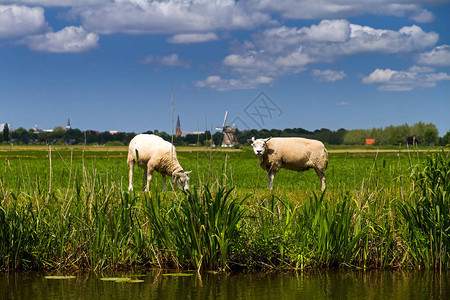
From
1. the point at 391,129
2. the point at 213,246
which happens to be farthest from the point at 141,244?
the point at 391,129

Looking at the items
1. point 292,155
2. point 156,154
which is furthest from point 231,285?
point 292,155

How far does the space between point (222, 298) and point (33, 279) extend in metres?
3.14

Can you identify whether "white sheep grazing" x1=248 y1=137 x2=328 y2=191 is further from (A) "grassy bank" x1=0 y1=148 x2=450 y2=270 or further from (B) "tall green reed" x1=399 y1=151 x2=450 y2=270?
(B) "tall green reed" x1=399 y1=151 x2=450 y2=270

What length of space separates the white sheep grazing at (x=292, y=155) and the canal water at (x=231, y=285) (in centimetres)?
1026

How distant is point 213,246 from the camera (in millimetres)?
8023

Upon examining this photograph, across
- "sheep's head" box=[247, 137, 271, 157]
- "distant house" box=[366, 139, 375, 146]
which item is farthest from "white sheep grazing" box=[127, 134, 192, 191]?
"distant house" box=[366, 139, 375, 146]

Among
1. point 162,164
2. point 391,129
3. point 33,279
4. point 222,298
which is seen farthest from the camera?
point 391,129

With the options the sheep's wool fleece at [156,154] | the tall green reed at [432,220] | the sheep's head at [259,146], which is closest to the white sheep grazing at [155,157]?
the sheep's wool fleece at [156,154]

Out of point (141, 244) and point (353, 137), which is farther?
point (353, 137)

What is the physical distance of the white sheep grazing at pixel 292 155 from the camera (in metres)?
18.4

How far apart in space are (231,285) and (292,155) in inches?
452

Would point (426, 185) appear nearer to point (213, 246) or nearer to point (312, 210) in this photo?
point (312, 210)

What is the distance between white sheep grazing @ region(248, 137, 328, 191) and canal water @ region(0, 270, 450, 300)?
33.7 ft

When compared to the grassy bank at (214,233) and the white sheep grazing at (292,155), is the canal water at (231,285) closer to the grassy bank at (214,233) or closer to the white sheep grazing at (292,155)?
the grassy bank at (214,233)
